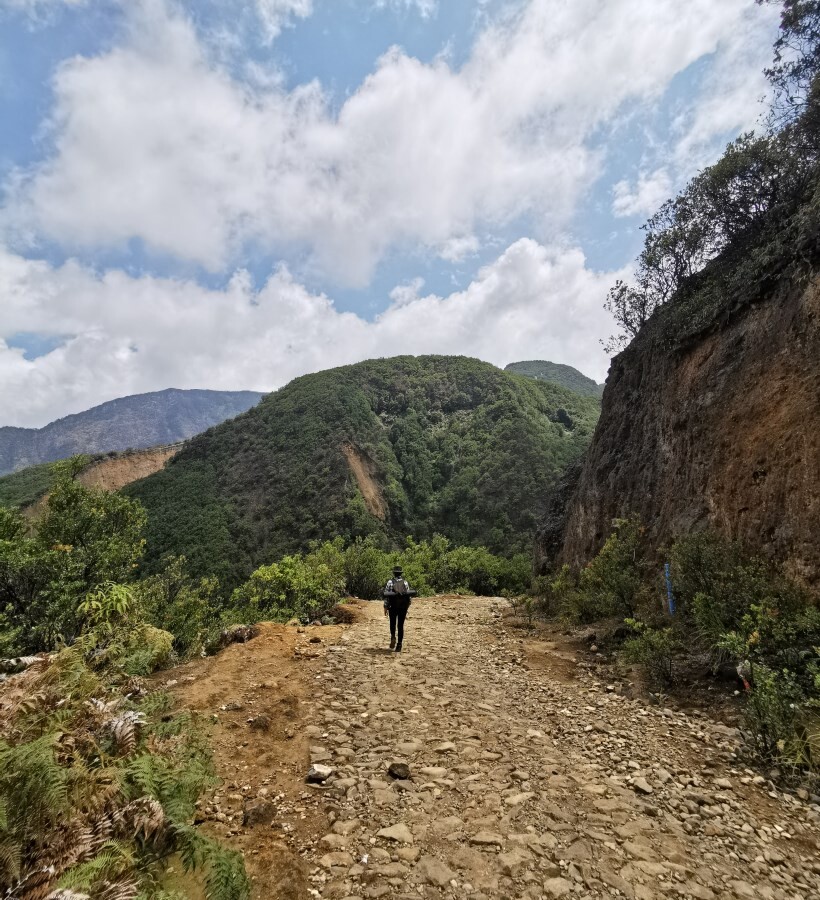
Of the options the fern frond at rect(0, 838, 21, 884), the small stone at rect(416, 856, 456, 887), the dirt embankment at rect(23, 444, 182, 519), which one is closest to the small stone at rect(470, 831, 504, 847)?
the small stone at rect(416, 856, 456, 887)

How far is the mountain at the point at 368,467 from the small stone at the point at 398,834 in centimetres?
4153

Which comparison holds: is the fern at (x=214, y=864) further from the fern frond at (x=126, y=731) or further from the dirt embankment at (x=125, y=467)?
the dirt embankment at (x=125, y=467)

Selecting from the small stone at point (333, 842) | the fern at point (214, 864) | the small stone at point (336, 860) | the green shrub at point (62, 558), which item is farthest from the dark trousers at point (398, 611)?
the fern at point (214, 864)

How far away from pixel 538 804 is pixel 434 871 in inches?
46.6

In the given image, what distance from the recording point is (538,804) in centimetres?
397

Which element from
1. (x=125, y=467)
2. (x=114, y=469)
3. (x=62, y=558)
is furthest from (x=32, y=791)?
(x=125, y=467)

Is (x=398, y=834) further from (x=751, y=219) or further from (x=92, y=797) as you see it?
(x=751, y=219)

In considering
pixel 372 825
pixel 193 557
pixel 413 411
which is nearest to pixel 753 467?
pixel 372 825

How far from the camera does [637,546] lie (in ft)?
38.5

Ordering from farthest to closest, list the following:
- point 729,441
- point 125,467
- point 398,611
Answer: point 125,467 → point 729,441 → point 398,611

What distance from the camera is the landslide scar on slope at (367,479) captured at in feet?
191

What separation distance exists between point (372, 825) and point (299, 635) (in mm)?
6201

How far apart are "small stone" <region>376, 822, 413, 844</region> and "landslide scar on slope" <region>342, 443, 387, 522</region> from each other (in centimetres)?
5229

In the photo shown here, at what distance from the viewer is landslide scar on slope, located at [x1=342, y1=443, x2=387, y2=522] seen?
58.2 m
